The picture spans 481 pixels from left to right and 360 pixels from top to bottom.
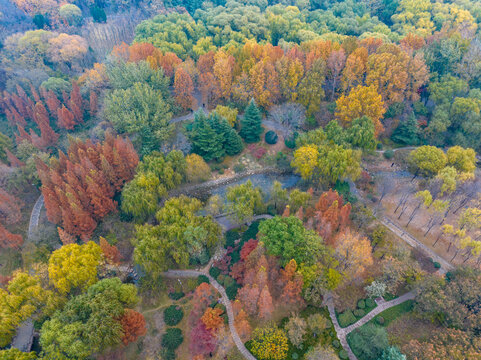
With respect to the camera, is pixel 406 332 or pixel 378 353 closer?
pixel 378 353

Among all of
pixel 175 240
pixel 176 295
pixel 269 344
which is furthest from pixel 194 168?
pixel 269 344

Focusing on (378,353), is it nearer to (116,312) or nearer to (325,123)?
(116,312)

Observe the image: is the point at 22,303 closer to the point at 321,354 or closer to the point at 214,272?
the point at 214,272

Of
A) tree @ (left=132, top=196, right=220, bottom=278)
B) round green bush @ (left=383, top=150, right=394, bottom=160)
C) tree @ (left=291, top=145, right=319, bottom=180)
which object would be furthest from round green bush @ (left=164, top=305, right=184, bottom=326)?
round green bush @ (left=383, top=150, right=394, bottom=160)

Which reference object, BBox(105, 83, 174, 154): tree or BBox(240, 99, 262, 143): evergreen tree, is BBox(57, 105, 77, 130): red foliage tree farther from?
BBox(240, 99, 262, 143): evergreen tree

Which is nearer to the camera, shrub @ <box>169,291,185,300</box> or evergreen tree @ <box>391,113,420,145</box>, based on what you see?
shrub @ <box>169,291,185,300</box>

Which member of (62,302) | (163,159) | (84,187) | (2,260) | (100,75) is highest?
(100,75)

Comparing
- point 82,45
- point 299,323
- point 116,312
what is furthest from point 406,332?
point 82,45
